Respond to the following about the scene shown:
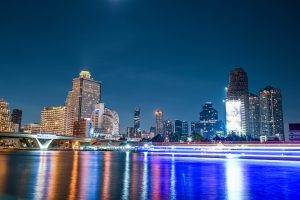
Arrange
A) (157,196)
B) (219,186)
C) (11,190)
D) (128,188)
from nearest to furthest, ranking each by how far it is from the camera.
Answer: (157,196) → (11,190) → (128,188) → (219,186)

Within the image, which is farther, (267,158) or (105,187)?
(267,158)

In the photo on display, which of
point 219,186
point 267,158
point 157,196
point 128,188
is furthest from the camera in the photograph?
point 267,158

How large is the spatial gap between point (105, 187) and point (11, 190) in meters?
5.71

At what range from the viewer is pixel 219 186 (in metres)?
22.1

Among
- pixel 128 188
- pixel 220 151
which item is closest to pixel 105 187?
pixel 128 188

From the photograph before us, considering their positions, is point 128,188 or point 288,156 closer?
point 128,188

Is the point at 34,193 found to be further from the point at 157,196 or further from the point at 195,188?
the point at 195,188

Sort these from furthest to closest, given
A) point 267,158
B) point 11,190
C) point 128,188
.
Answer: point 267,158 < point 128,188 < point 11,190

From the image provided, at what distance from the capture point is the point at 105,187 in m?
21.0

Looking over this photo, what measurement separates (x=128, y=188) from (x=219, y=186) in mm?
6348

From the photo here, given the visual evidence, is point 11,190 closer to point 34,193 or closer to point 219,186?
point 34,193

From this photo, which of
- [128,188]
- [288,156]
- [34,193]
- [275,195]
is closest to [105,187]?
[128,188]

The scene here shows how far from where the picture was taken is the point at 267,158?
2501 inches

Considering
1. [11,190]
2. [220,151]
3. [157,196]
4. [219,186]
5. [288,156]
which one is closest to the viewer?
[157,196]
